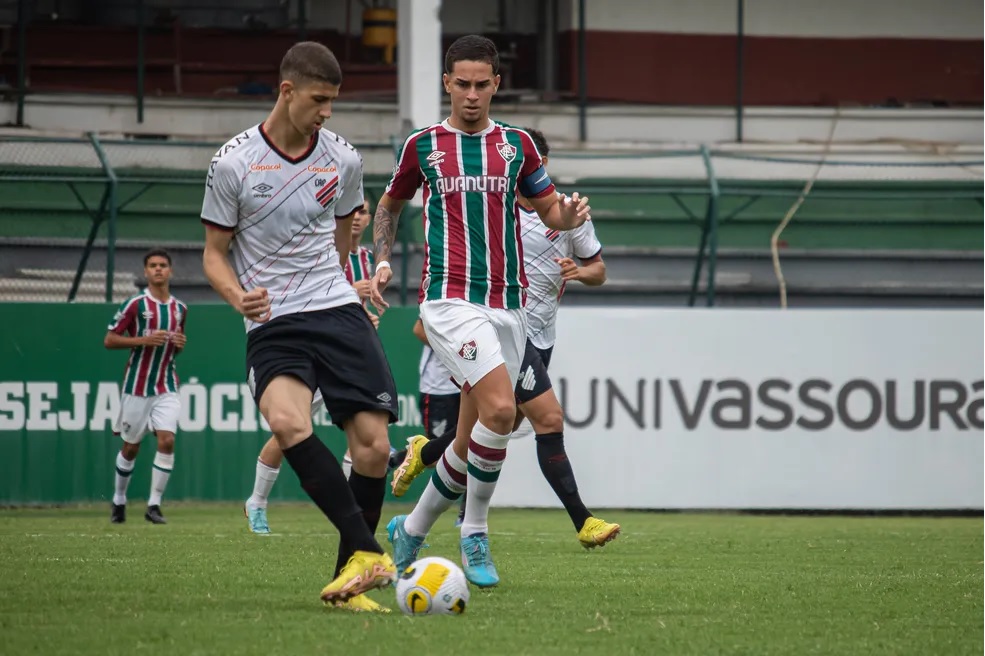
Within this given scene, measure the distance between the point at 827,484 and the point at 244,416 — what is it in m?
5.27

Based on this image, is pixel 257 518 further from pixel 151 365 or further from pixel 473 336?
pixel 473 336

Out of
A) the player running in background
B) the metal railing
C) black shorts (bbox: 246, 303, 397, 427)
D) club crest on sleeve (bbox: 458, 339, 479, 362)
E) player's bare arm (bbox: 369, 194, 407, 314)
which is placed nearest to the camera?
black shorts (bbox: 246, 303, 397, 427)

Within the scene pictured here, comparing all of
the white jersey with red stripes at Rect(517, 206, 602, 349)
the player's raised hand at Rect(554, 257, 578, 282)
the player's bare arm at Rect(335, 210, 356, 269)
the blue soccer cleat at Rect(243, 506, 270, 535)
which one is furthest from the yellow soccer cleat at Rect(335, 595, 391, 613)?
the blue soccer cleat at Rect(243, 506, 270, 535)

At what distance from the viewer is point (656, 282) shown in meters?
16.7

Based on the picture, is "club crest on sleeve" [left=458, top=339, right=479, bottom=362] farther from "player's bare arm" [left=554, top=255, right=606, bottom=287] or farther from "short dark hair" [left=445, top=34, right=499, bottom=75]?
"player's bare arm" [left=554, top=255, right=606, bottom=287]

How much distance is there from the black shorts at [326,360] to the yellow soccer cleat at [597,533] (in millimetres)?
2063

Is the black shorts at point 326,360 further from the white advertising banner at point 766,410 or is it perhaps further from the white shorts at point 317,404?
the white advertising banner at point 766,410

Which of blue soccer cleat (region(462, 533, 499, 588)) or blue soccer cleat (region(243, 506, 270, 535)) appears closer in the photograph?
blue soccer cleat (region(462, 533, 499, 588))

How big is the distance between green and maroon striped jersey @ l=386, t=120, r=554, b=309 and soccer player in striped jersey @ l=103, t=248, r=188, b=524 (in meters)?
6.26

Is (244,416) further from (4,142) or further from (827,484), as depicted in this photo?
(827,484)

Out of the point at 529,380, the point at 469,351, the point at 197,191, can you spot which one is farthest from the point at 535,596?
the point at 197,191

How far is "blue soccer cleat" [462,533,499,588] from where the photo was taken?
6.66m

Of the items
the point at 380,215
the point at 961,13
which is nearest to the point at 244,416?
the point at 380,215

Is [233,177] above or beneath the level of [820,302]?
above
